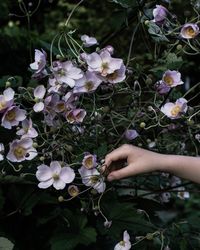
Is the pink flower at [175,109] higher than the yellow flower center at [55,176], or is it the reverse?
the pink flower at [175,109]

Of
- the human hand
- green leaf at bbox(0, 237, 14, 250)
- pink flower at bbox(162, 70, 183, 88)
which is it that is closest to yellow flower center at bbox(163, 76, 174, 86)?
pink flower at bbox(162, 70, 183, 88)

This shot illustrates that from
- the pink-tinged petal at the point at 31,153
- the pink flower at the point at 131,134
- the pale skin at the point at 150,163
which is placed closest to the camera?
the pale skin at the point at 150,163

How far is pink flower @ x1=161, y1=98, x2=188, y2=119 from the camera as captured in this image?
4.65 ft

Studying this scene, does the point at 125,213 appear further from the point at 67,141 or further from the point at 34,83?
the point at 34,83

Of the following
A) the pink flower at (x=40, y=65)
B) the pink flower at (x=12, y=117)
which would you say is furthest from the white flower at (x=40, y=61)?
the pink flower at (x=12, y=117)

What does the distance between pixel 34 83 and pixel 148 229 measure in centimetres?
55

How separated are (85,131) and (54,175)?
183mm

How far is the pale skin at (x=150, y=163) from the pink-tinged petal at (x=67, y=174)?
0.07m

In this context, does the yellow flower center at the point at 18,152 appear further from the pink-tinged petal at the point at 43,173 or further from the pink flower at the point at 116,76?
the pink flower at the point at 116,76

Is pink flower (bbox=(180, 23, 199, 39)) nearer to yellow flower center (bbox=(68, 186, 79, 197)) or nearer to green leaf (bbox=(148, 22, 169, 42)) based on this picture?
green leaf (bbox=(148, 22, 169, 42))

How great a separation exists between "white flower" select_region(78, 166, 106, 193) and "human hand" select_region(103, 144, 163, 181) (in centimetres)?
3

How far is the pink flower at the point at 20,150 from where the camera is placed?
1.39m

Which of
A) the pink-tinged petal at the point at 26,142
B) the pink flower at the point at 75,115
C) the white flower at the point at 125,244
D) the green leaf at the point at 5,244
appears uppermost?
the pink flower at the point at 75,115

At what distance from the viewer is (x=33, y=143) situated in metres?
1.39
